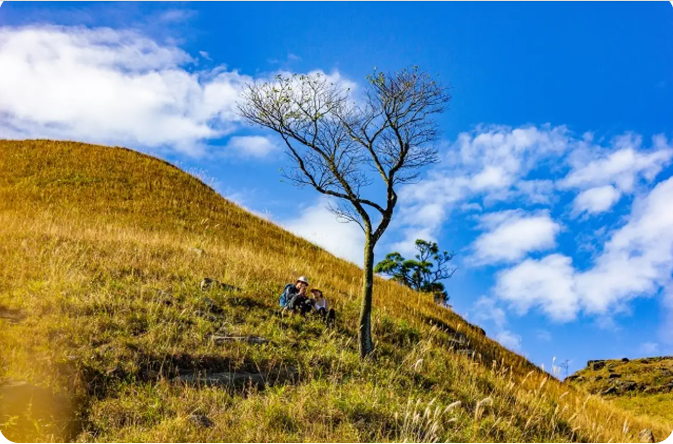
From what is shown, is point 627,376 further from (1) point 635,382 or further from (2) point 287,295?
(2) point 287,295

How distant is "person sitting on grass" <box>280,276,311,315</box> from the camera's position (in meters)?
13.8

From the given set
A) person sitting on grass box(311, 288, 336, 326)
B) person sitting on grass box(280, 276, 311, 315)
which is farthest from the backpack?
person sitting on grass box(311, 288, 336, 326)

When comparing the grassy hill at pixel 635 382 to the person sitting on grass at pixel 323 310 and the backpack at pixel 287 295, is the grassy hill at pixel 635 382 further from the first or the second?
the backpack at pixel 287 295

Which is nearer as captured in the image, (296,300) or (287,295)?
(296,300)

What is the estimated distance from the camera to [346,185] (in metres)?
13.5

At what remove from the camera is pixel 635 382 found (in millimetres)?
30781

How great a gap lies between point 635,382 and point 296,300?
26.0 meters

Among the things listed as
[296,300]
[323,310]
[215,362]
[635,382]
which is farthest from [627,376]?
[215,362]

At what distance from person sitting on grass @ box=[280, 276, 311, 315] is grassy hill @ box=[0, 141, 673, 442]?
1.58ft

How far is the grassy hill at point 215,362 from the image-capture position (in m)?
7.88

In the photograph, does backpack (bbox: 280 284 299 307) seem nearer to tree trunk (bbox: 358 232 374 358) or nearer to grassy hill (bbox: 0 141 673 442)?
grassy hill (bbox: 0 141 673 442)

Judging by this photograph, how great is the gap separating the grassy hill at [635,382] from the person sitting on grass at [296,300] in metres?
18.6

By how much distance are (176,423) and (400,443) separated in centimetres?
311

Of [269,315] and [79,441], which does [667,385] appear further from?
[79,441]
